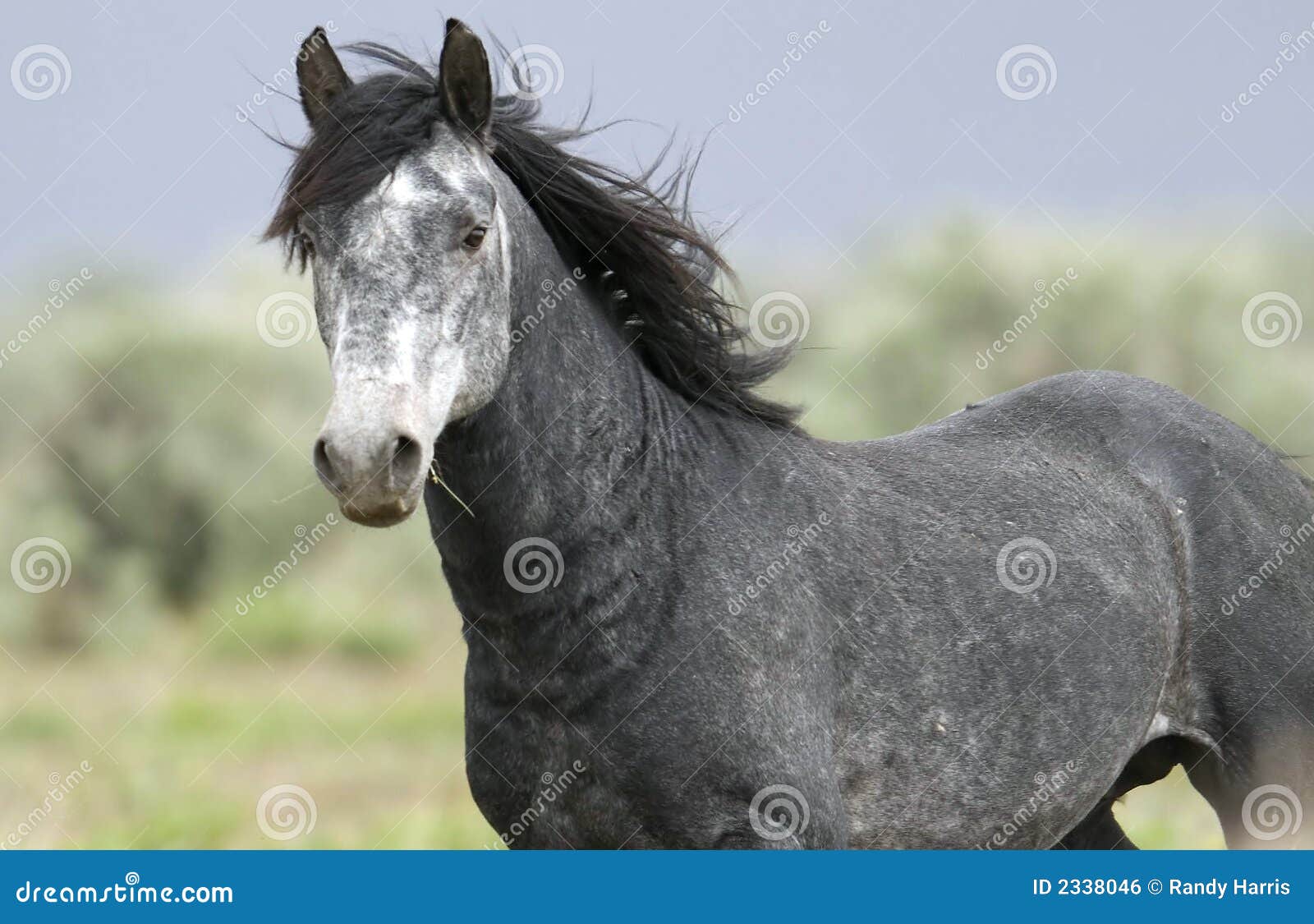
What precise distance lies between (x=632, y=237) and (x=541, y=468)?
83cm

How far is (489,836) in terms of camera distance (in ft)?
27.6

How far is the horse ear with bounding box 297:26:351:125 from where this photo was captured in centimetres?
386

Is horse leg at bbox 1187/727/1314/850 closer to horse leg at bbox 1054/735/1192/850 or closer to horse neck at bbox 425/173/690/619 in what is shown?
horse leg at bbox 1054/735/1192/850

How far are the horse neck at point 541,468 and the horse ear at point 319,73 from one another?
576mm

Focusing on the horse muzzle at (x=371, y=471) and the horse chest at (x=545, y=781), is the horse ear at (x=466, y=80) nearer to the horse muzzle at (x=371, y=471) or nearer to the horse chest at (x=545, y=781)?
the horse muzzle at (x=371, y=471)

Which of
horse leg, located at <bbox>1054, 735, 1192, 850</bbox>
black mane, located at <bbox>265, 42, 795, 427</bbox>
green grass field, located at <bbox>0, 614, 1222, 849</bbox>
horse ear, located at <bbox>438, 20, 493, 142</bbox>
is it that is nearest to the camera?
horse ear, located at <bbox>438, 20, 493, 142</bbox>

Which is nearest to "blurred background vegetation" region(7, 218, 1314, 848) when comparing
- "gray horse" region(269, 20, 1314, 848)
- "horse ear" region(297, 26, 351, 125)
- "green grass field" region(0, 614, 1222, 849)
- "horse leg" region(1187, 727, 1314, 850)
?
"green grass field" region(0, 614, 1222, 849)


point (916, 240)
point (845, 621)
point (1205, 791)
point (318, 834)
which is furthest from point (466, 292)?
point (916, 240)

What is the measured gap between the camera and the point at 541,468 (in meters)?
3.71

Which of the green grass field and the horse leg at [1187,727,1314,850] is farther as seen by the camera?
the green grass field

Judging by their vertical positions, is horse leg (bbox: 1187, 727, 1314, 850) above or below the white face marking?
above

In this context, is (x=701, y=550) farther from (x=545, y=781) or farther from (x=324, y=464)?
(x=324, y=464)

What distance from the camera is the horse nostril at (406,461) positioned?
312 centimetres

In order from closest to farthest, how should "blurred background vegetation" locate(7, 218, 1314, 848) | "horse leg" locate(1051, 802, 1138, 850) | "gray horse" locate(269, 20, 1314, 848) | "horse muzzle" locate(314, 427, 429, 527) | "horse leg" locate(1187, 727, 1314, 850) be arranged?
"horse muzzle" locate(314, 427, 429, 527)
"gray horse" locate(269, 20, 1314, 848)
"horse leg" locate(1187, 727, 1314, 850)
"horse leg" locate(1051, 802, 1138, 850)
"blurred background vegetation" locate(7, 218, 1314, 848)
